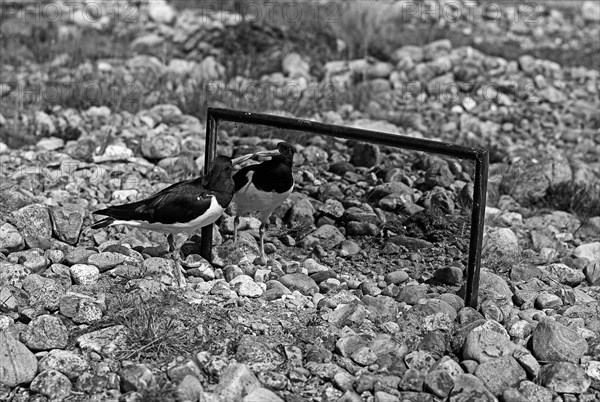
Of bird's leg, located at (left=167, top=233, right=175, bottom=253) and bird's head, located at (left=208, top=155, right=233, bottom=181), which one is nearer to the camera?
bird's head, located at (left=208, top=155, right=233, bottom=181)

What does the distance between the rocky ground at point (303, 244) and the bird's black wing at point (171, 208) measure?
26 centimetres

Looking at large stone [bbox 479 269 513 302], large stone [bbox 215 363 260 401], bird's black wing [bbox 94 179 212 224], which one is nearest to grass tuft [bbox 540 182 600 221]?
large stone [bbox 479 269 513 302]

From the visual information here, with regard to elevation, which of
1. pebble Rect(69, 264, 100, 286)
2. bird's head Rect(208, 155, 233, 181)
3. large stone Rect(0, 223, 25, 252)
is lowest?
pebble Rect(69, 264, 100, 286)

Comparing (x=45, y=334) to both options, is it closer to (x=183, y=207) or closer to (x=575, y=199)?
(x=183, y=207)

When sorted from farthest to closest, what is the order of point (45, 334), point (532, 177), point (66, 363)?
1. point (532, 177)
2. point (45, 334)
3. point (66, 363)

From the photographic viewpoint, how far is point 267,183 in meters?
5.24

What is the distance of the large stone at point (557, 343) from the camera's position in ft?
14.2

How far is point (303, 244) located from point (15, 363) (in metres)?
1.95

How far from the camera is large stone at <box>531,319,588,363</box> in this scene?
4.32 metres

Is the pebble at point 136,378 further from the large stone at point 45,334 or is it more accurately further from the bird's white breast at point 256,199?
the bird's white breast at point 256,199

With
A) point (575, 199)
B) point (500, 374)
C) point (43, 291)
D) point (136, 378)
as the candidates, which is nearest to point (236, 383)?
point (136, 378)

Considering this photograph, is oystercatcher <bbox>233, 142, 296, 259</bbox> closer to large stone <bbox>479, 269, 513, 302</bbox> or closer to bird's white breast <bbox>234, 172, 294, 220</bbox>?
bird's white breast <bbox>234, 172, 294, 220</bbox>

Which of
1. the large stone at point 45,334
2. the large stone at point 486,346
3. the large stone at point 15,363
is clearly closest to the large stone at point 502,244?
the large stone at point 486,346

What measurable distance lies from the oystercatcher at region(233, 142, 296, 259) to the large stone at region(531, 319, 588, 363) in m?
1.58
